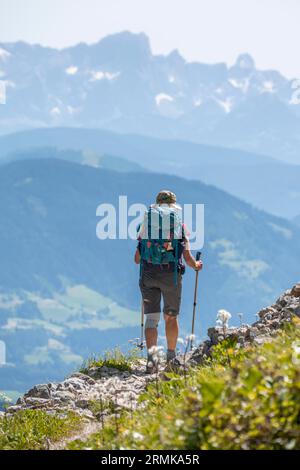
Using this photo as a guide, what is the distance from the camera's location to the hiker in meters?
10.9

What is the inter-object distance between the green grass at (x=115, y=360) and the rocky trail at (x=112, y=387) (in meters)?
0.10

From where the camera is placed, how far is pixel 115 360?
13148 mm

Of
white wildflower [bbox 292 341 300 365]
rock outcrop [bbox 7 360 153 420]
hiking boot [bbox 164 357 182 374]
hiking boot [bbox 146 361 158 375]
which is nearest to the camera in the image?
white wildflower [bbox 292 341 300 365]

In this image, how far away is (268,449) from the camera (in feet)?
16.3

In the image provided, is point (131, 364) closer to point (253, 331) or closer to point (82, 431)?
point (253, 331)

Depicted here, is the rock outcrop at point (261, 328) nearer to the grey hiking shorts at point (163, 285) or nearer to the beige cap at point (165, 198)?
the grey hiking shorts at point (163, 285)

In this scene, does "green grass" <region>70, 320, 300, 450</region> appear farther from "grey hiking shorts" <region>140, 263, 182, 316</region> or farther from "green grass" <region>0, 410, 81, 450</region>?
"grey hiking shorts" <region>140, 263, 182, 316</region>

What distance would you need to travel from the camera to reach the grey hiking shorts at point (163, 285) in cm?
1111

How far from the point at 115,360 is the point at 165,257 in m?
2.94

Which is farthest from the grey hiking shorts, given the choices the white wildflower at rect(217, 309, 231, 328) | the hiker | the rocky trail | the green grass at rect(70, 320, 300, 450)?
the green grass at rect(70, 320, 300, 450)

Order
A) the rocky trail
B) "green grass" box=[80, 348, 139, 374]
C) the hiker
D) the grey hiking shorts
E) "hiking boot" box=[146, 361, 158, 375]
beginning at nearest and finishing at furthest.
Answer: "hiking boot" box=[146, 361, 158, 375] → the rocky trail → the hiker → the grey hiking shorts → "green grass" box=[80, 348, 139, 374]

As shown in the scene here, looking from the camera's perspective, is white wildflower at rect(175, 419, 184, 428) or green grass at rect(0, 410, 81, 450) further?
green grass at rect(0, 410, 81, 450)

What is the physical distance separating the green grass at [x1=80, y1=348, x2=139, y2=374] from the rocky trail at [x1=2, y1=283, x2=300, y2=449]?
0.33 ft
